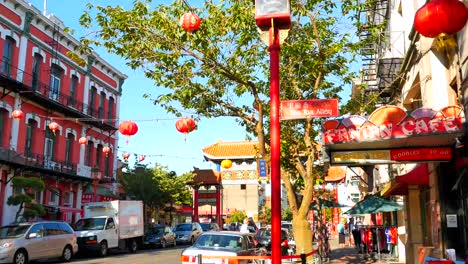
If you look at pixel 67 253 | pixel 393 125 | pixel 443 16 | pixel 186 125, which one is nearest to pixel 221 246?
pixel 186 125

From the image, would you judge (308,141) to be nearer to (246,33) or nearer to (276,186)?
(246,33)

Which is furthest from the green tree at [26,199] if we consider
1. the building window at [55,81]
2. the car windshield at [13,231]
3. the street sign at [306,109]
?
the street sign at [306,109]

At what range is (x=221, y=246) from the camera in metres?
13.7

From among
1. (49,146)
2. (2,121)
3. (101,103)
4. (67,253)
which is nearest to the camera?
(67,253)

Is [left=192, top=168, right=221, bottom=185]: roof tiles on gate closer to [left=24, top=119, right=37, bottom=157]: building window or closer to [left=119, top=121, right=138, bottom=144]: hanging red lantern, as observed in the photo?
[left=24, top=119, right=37, bottom=157]: building window

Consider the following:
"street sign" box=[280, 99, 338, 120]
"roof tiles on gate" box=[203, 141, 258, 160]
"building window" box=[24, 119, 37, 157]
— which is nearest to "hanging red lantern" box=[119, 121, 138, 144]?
"street sign" box=[280, 99, 338, 120]

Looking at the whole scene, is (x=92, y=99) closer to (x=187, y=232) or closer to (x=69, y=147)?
(x=69, y=147)

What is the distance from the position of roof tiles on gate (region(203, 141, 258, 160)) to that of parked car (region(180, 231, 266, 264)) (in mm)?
33976

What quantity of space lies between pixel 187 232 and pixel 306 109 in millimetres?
30934

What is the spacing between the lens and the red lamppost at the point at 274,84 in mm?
5492

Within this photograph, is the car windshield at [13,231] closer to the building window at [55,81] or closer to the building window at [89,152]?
the building window at [55,81]

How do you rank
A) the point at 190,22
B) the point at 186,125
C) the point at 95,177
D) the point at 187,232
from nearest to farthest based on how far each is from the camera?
the point at 190,22 < the point at 186,125 < the point at 95,177 < the point at 187,232

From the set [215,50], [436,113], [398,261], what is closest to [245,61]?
[215,50]

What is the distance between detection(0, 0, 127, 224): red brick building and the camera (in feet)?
89.8
